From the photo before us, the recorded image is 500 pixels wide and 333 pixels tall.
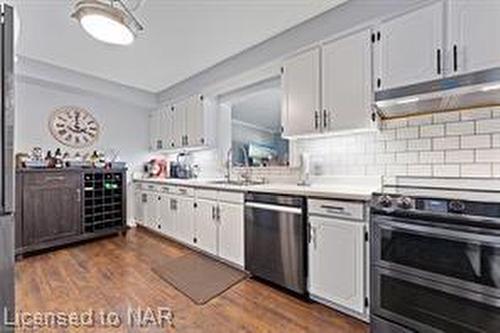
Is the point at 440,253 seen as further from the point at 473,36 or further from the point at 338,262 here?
the point at 473,36

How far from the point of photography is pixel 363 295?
196 cm

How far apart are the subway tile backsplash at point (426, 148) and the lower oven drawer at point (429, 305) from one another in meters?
0.91

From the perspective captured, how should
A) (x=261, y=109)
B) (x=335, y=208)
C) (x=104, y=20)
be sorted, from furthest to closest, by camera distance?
(x=261, y=109)
(x=335, y=208)
(x=104, y=20)

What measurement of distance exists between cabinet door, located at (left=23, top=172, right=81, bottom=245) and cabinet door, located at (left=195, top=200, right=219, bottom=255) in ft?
5.86

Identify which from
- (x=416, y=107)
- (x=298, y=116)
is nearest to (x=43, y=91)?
(x=298, y=116)

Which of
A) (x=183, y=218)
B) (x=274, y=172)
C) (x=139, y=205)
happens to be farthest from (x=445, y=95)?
(x=139, y=205)

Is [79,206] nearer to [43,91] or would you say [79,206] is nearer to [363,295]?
[43,91]

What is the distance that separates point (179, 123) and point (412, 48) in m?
3.53

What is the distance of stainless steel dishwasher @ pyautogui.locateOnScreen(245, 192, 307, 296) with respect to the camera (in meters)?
2.34

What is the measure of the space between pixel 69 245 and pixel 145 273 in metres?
1.72

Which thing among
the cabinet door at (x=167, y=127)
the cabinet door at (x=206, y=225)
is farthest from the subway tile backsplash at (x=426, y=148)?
the cabinet door at (x=167, y=127)

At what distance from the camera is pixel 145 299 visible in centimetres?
243

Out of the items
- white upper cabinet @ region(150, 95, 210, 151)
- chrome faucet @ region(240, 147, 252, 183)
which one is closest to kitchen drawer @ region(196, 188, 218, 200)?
chrome faucet @ region(240, 147, 252, 183)

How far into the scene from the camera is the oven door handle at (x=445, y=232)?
4.59 ft
